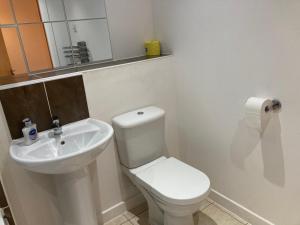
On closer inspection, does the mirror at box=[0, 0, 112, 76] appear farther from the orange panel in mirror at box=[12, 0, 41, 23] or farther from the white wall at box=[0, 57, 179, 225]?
the white wall at box=[0, 57, 179, 225]

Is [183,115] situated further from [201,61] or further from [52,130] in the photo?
[52,130]

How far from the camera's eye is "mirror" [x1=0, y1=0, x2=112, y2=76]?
150 centimetres

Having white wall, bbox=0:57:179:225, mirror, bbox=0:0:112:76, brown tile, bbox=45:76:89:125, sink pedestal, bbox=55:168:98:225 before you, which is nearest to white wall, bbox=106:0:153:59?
mirror, bbox=0:0:112:76

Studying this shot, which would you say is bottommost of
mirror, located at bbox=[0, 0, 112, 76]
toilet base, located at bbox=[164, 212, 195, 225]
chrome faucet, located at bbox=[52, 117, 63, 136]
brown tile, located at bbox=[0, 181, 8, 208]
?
toilet base, located at bbox=[164, 212, 195, 225]

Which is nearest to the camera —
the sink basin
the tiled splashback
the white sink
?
the sink basin

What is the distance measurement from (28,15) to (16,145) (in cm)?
79

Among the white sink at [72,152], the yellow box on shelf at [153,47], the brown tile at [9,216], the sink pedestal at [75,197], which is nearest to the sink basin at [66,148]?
the white sink at [72,152]

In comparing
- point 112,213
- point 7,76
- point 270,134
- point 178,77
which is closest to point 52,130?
point 7,76

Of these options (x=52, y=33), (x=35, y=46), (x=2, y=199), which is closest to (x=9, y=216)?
(x=2, y=199)

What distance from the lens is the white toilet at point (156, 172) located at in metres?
1.44

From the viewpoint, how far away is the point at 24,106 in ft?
4.67

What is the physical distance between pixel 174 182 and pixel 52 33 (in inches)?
48.3

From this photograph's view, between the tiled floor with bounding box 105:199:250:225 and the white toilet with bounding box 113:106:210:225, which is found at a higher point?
the white toilet with bounding box 113:106:210:225

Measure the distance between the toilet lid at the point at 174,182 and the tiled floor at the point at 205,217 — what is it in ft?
1.47
